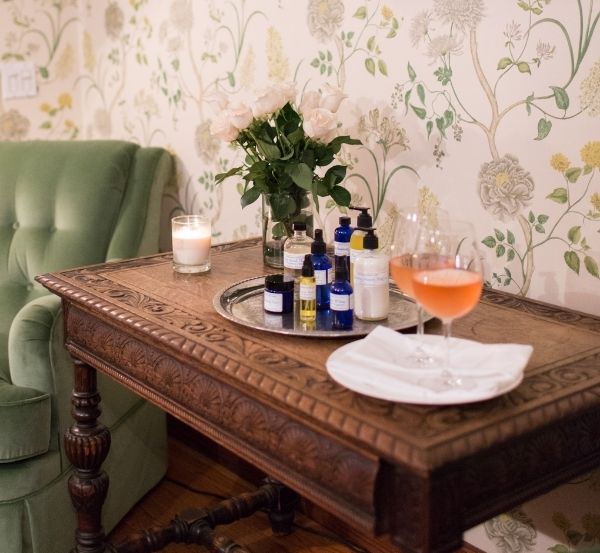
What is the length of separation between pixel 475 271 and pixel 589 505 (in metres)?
0.70

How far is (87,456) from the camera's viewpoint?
5.32ft

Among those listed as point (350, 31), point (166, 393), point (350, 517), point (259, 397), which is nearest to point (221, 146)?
point (350, 31)

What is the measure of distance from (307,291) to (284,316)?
0.23 feet

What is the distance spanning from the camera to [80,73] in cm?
272

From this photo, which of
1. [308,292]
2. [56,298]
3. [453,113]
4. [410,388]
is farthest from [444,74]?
[56,298]

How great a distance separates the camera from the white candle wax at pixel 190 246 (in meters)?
1.61

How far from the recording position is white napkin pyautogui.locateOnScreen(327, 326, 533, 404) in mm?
996

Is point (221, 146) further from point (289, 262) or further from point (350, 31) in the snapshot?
point (289, 262)

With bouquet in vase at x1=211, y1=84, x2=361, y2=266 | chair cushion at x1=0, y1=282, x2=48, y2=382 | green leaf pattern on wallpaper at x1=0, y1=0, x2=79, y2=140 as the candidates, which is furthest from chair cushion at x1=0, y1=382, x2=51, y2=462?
green leaf pattern on wallpaper at x1=0, y1=0, x2=79, y2=140

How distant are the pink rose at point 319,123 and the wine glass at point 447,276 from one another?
514 mm

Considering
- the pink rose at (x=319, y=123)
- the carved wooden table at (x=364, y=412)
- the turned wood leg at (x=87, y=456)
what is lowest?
the turned wood leg at (x=87, y=456)

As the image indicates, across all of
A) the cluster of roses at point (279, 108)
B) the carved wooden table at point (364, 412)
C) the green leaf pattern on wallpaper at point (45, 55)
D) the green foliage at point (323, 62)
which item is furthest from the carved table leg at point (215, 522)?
the green leaf pattern on wallpaper at point (45, 55)

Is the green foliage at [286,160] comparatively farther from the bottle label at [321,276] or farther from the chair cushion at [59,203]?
the chair cushion at [59,203]

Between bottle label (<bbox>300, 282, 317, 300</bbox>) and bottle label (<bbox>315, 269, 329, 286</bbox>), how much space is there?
7cm
